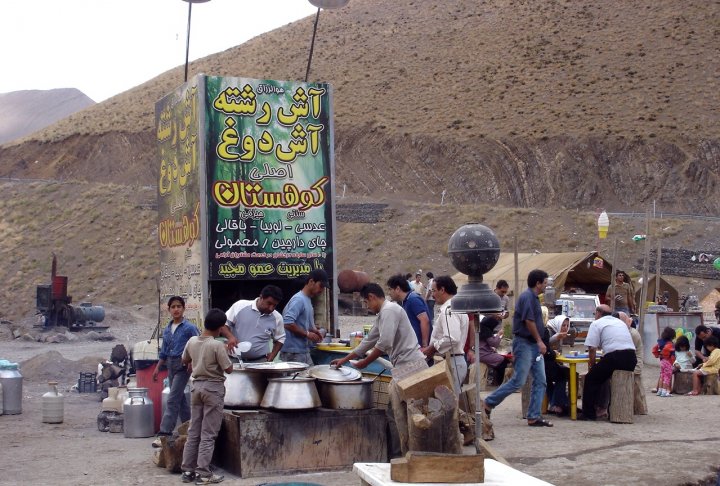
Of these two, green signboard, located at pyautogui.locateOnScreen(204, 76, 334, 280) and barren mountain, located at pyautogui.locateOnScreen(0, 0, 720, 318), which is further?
barren mountain, located at pyautogui.locateOnScreen(0, 0, 720, 318)

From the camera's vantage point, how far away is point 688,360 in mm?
14219

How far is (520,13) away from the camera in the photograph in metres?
72.9

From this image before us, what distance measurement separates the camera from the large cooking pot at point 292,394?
7.95 m

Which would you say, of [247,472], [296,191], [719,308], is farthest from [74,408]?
[719,308]

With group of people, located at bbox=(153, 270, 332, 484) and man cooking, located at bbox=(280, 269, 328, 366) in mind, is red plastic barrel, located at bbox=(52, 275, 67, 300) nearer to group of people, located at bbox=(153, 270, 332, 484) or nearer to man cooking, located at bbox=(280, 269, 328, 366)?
group of people, located at bbox=(153, 270, 332, 484)

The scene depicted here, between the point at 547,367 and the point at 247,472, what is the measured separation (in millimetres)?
4890

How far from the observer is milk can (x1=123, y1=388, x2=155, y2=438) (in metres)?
10.5

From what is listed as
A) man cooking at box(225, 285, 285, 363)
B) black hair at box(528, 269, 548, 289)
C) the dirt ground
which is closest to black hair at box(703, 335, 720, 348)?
the dirt ground

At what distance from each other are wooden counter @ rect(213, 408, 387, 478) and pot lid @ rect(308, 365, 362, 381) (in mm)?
286

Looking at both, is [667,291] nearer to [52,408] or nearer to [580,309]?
[580,309]

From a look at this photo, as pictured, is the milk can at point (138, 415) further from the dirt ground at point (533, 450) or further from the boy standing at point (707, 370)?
the boy standing at point (707, 370)

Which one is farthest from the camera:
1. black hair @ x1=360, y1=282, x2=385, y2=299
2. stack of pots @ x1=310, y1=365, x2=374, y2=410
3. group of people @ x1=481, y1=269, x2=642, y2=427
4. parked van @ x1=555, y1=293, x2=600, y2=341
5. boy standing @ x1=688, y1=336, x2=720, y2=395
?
parked van @ x1=555, y1=293, x2=600, y2=341

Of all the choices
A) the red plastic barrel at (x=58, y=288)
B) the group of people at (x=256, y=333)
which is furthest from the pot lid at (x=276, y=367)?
the red plastic barrel at (x=58, y=288)

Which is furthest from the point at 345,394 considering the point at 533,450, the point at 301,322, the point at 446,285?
the point at 533,450
